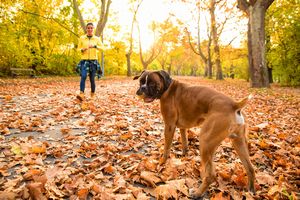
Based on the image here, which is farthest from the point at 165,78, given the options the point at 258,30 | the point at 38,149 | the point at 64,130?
the point at 258,30

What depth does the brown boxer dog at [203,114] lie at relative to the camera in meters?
2.58

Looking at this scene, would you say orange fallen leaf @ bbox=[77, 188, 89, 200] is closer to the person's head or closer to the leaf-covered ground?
the leaf-covered ground

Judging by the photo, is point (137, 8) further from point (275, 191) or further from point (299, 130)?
point (275, 191)

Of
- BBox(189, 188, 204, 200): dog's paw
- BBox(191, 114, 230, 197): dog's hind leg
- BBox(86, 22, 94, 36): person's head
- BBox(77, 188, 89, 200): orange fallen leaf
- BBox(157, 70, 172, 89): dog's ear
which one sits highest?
BBox(86, 22, 94, 36): person's head

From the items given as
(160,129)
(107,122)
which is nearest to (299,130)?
(160,129)

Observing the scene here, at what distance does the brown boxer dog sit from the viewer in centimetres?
258

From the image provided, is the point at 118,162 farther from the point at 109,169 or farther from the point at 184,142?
the point at 184,142

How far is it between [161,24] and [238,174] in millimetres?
43052

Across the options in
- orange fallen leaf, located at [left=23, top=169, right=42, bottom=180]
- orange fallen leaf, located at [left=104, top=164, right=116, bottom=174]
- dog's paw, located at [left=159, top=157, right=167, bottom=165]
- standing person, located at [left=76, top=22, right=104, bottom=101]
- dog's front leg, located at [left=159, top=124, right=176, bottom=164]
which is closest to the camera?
orange fallen leaf, located at [left=23, top=169, right=42, bottom=180]

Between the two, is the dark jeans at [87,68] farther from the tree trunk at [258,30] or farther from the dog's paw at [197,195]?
the tree trunk at [258,30]

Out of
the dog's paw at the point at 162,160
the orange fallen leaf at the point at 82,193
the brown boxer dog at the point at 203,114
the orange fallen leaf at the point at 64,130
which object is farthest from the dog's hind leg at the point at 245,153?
the orange fallen leaf at the point at 64,130

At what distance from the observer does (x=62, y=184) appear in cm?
278

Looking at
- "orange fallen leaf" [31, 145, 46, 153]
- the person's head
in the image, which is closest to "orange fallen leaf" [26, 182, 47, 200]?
"orange fallen leaf" [31, 145, 46, 153]

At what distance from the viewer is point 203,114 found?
2.94m
